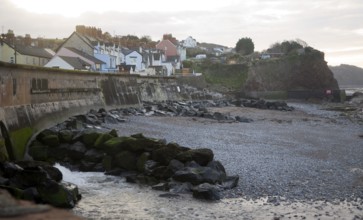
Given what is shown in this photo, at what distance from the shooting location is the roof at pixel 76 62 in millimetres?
61312

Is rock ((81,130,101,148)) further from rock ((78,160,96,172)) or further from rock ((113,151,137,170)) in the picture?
rock ((113,151,137,170))

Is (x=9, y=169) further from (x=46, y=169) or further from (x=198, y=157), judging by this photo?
(x=198, y=157)

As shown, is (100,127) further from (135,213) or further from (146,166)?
(135,213)

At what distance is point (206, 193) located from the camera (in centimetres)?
1270

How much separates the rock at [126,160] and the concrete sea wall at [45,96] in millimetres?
4143

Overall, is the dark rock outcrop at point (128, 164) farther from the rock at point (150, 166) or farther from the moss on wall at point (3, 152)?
the moss on wall at point (3, 152)

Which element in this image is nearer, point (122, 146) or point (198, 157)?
point (198, 157)

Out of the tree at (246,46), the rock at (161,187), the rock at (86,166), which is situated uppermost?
the tree at (246,46)

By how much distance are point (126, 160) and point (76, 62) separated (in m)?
50.7

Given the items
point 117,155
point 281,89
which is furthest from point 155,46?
point 117,155

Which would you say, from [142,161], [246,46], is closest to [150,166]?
[142,161]

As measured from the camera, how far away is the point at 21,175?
12227mm

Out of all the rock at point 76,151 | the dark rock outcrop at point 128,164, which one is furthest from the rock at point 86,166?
the rock at point 76,151

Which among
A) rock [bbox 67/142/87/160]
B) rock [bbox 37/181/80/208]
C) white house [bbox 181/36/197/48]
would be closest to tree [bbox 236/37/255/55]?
white house [bbox 181/36/197/48]
